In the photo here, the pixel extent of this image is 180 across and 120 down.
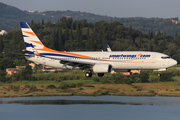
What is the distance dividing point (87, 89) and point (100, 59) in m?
68.2

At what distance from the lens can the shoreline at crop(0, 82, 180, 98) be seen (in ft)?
408

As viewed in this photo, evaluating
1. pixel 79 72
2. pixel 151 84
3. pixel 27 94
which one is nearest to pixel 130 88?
pixel 151 84

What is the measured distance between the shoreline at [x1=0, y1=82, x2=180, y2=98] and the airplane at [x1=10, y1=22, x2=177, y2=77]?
52521 millimetres

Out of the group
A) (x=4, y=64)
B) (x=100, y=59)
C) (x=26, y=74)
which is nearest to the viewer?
(x=100, y=59)

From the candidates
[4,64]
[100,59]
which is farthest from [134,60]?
[4,64]

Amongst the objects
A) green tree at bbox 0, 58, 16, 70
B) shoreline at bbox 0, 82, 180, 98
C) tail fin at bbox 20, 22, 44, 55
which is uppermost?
tail fin at bbox 20, 22, 44, 55

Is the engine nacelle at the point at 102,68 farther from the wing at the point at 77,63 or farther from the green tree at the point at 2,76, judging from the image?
the green tree at the point at 2,76

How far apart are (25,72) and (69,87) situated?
85.8 ft

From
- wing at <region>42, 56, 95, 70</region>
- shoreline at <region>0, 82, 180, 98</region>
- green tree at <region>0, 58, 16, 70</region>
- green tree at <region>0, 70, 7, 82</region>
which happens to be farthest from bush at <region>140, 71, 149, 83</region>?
wing at <region>42, 56, 95, 70</region>

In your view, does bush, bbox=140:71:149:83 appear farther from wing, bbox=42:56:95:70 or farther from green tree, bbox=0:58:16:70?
wing, bbox=42:56:95:70

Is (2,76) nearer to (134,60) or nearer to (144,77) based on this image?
(144,77)

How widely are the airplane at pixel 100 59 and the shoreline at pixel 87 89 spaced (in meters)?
52.5

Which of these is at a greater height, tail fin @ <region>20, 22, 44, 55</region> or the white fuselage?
tail fin @ <region>20, 22, 44, 55</region>

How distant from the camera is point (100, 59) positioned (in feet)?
216
